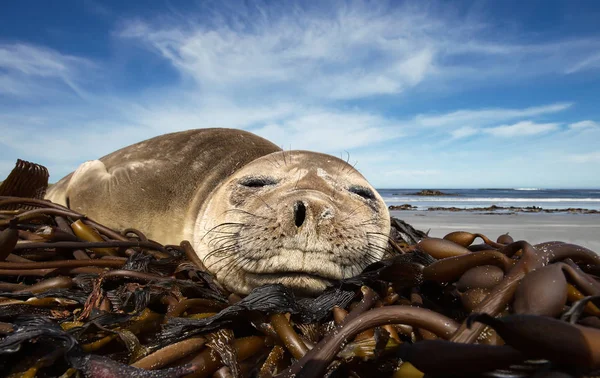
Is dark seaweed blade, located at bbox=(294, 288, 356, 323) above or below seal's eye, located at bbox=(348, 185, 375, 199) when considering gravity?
below

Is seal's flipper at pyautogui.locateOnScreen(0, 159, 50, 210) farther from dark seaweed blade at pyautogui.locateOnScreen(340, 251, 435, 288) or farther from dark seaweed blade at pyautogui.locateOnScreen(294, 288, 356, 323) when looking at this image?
dark seaweed blade at pyautogui.locateOnScreen(340, 251, 435, 288)

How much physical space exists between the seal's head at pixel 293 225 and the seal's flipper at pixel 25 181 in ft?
7.68

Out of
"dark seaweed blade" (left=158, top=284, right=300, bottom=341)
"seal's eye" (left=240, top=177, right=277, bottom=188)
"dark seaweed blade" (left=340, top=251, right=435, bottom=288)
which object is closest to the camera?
"dark seaweed blade" (left=158, top=284, right=300, bottom=341)

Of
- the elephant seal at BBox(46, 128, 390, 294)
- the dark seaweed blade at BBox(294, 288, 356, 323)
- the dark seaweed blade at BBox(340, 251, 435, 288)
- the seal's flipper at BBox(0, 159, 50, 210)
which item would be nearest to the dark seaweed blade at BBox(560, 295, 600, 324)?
the dark seaweed blade at BBox(340, 251, 435, 288)

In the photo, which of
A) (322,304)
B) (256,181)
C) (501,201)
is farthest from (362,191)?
(501,201)

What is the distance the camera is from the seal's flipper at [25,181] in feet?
13.3

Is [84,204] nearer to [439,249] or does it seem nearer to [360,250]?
[360,250]

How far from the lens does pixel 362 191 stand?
258 centimetres

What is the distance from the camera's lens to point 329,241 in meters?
1.89

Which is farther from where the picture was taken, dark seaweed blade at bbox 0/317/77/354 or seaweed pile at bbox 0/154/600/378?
dark seaweed blade at bbox 0/317/77/354

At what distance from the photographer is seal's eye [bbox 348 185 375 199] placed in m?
2.54

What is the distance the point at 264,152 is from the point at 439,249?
241 cm

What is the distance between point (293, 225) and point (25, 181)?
11.3 feet

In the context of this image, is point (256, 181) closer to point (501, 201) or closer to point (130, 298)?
point (130, 298)
